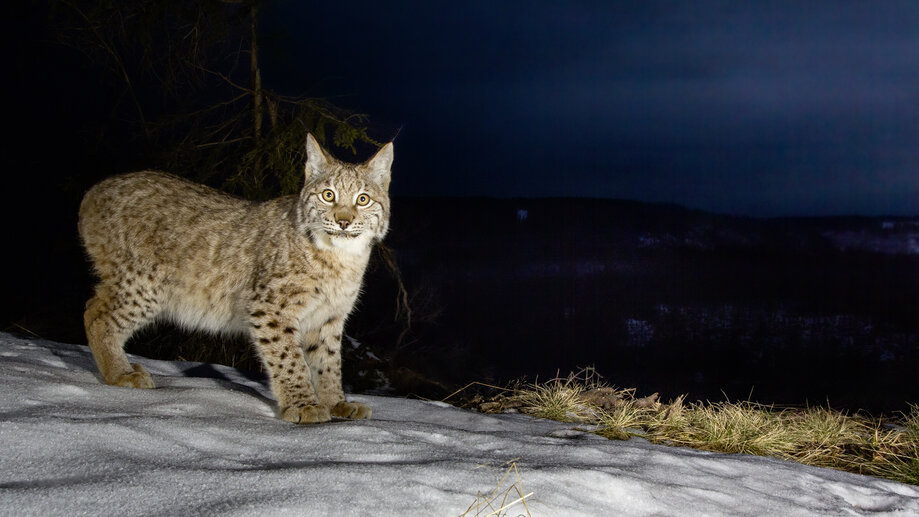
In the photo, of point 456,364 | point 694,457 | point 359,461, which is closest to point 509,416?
point 694,457

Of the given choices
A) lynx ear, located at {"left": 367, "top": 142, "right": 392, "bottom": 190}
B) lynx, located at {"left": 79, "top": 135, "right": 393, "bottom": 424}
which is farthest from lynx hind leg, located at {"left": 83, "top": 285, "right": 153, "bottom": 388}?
lynx ear, located at {"left": 367, "top": 142, "right": 392, "bottom": 190}

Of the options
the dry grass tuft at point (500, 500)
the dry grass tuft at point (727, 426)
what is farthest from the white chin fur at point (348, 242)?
the dry grass tuft at point (500, 500)

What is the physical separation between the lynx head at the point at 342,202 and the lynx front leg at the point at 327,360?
2.30 feet

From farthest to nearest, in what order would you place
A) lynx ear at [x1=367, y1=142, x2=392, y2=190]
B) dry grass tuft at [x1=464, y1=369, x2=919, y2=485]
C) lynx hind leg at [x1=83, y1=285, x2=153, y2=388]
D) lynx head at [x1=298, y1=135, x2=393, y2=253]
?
lynx ear at [x1=367, y1=142, x2=392, y2=190], lynx hind leg at [x1=83, y1=285, x2=153, y2=388], lynx head at [x1=298, y1=135, x2=393, y2=253], dry grass tuft at [x1=464, y1=369, x2=919, y2=485]

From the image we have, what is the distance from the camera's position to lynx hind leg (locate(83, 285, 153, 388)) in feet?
16.3

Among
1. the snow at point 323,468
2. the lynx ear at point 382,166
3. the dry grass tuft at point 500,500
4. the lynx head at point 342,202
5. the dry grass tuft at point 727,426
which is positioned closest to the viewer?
the snow at point 323,468

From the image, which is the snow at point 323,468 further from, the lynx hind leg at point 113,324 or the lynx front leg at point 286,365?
the lynx hind leg at point 113,324

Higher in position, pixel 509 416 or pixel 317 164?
pixel 317 164

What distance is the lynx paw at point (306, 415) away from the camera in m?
4.25

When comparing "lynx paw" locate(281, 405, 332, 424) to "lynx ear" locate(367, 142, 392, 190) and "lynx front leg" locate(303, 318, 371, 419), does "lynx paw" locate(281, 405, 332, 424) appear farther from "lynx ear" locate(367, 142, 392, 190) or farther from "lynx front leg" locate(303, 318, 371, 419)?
"lynx ear" locate(367, 142, 392, 190)

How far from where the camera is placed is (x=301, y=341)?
5.07 meters

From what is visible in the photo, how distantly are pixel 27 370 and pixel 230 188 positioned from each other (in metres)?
4.28

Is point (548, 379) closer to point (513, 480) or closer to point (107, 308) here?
point (513, 480)

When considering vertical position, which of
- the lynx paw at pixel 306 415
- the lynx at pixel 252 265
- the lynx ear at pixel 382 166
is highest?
the lynx ear at pixel 382 166
